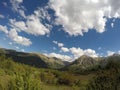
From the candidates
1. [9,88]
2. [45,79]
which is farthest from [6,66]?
[9,88]

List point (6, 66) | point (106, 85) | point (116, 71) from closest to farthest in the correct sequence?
point (106, 85)
point (116, 71)
point (6, 66)

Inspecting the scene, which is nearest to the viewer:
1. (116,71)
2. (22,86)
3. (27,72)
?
(22,86)

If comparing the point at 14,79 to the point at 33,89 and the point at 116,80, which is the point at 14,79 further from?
the point at 116,80

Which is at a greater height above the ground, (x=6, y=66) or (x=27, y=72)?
(x=6, y=66)

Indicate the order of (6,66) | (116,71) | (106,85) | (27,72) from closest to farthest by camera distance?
(27,72) < (106,85) < (116,71) < (6,66)

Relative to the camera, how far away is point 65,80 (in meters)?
84.8

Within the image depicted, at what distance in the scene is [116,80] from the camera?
1606 cm

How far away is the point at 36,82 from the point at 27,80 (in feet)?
2.42

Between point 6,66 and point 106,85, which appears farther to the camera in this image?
point 6,66

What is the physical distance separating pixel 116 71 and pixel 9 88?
791cm

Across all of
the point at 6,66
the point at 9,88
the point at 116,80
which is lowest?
the point at 9,88

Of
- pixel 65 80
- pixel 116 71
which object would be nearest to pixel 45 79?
pixel 65 80

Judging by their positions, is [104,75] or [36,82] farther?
[104,75]

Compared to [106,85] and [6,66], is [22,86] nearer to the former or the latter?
[106,85]
